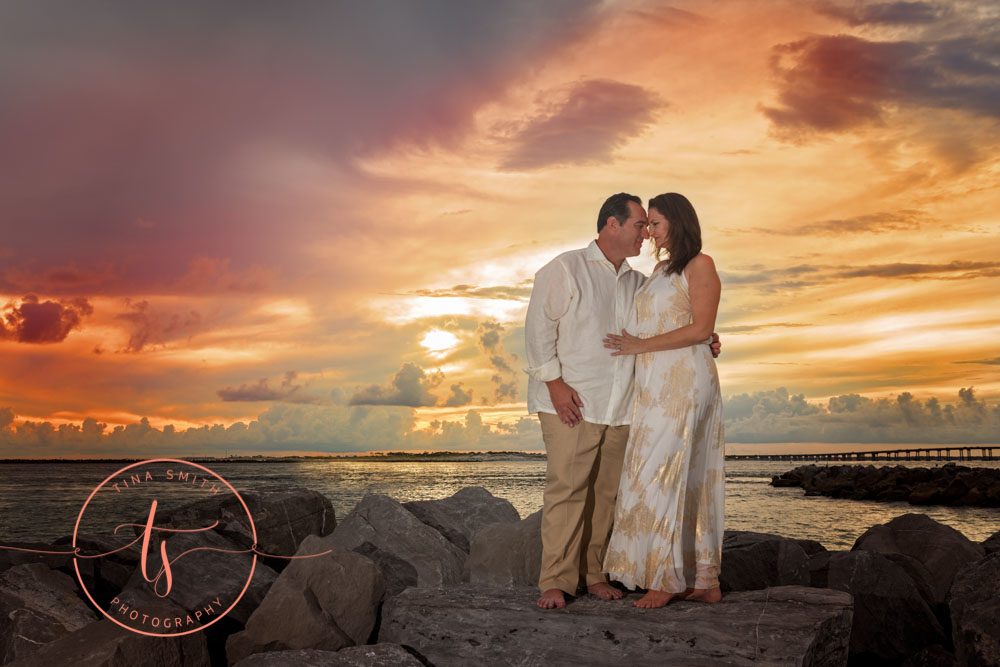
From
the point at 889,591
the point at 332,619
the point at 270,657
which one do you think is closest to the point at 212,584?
the point at 332,619

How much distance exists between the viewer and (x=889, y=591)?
684cm

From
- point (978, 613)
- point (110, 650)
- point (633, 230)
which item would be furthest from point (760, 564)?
point (110, 650)

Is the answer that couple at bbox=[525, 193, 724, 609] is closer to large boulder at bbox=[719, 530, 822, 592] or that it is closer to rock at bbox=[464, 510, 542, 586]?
rock at bbox=[464, 510, 542, 586]

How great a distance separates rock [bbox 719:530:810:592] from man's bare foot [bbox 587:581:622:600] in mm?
3089

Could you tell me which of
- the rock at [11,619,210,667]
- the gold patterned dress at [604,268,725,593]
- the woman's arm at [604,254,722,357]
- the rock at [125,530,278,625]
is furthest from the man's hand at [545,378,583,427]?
the rock at [125,530,278,625]

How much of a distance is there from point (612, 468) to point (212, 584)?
4.04 meters

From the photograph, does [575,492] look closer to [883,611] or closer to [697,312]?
[697,312]

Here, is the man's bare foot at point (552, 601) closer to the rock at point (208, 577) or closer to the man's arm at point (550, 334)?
the man's arm at point (550, 334)

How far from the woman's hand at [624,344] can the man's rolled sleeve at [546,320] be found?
1.26ft

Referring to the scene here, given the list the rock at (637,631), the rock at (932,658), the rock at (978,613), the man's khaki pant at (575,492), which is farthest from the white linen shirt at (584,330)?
the rock at (932,658)

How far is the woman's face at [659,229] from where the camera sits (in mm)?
5004

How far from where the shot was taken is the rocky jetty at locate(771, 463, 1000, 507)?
3231 centimetres

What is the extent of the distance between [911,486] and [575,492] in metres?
38.7

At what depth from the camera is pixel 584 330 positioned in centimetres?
532
